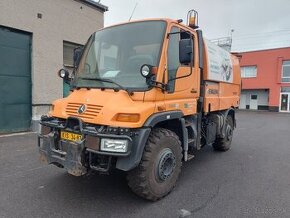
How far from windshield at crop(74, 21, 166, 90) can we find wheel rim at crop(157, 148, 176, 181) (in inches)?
44.2

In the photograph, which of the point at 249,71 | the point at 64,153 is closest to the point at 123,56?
the point at 64,153

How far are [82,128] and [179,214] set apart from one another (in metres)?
1.87

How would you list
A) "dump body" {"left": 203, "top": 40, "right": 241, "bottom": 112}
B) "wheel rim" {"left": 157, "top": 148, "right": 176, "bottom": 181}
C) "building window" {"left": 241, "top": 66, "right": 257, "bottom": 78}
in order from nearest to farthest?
"wheel rim" {"left": 157, "top": 148, "right": 176, "bottom": 181}, "dump body" {"left": 203, "top": 40, "right": 241, "bottom": 112}, "building window" {"left": 241, "top": 66, "right": 257, "bottom": 78}

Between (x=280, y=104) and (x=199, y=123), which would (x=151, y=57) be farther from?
(x=280, y=104)

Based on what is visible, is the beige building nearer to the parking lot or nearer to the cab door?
the parking lot

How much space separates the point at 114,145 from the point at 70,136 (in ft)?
2.66

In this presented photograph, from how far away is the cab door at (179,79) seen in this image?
434cm

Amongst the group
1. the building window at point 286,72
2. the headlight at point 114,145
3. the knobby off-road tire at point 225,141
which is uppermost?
the building window at point 286,72

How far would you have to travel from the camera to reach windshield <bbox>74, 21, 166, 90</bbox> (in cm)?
414

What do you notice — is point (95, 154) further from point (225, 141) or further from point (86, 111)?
point (225, 141)

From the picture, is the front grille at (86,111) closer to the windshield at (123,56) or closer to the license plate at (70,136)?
the license plate at (70,136)

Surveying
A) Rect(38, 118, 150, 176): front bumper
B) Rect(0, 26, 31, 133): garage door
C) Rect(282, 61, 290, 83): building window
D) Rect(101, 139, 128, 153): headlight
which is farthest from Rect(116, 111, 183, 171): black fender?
Rect(282, 61, 290, 83): building window

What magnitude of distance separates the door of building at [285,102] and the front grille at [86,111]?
31.5 metres

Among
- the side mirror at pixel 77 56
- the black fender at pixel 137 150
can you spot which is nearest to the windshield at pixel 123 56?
the side mirror at pixel 77 56
